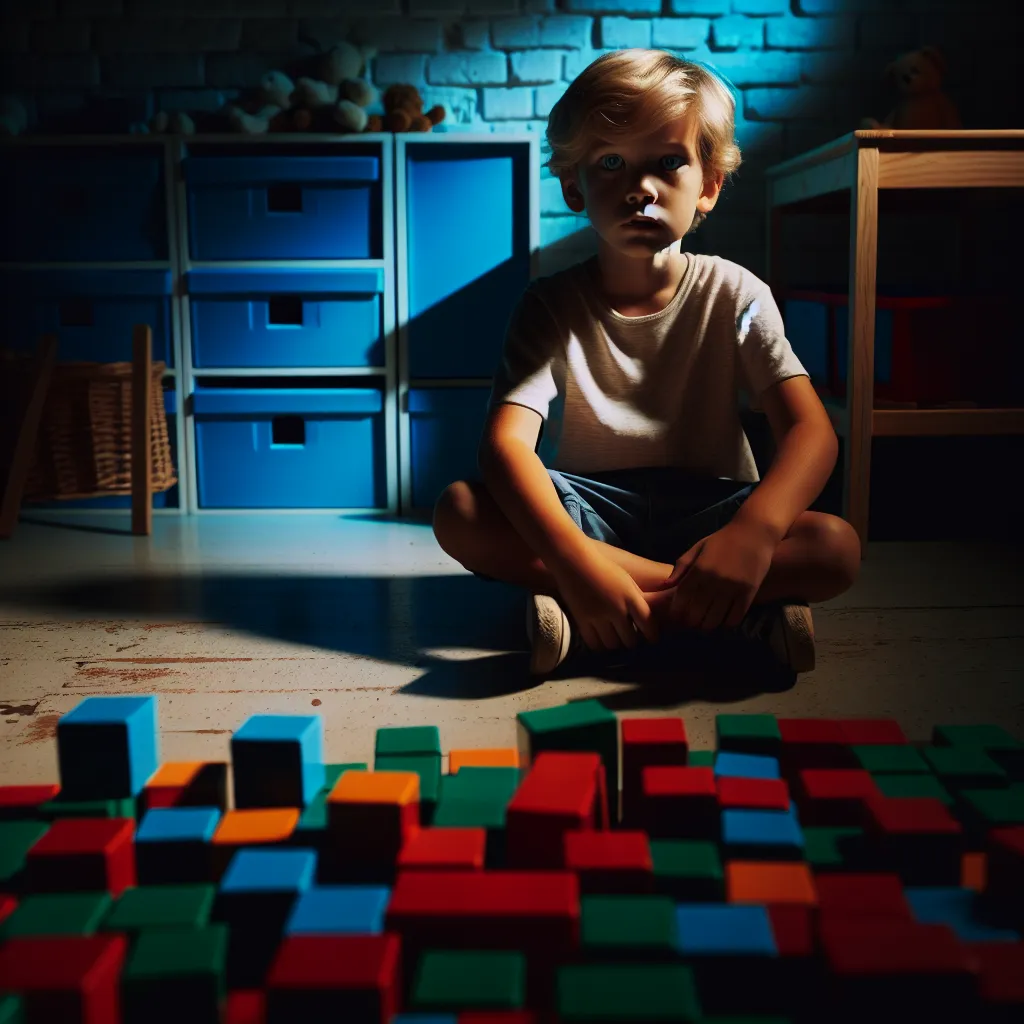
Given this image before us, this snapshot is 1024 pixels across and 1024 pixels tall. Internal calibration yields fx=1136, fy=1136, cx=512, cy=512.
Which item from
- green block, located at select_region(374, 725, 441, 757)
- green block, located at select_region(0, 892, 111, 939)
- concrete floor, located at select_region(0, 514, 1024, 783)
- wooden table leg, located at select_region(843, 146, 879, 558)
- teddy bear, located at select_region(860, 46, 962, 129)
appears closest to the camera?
green block, located at select_region(0, 892, 111, 939)

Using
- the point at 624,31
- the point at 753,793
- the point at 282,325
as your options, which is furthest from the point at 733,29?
the point at 753,793

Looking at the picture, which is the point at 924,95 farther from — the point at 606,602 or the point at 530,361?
the point at 606,602

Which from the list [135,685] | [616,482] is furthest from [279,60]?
[135,685]

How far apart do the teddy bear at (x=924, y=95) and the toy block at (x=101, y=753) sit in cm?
209

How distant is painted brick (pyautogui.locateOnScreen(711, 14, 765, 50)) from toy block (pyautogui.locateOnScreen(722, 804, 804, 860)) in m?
2.38

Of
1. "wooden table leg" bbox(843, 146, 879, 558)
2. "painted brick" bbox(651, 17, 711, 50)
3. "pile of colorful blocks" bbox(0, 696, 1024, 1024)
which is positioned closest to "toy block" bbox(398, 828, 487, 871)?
"pile of colorful blocks" bbox(0, 696, 1024, 1024)

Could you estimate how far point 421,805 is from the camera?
2.60 ft

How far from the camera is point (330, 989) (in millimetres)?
526

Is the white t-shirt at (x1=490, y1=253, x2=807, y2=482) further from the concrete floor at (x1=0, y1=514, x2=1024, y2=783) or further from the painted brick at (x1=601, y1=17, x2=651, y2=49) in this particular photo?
the painted brick at (x1=601, y1=17, x2=651, y2=49)

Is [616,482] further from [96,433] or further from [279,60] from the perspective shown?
[279,60]

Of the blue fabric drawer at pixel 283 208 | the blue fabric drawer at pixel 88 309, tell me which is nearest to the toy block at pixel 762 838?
the blue fabric drawer at pixel 283 208

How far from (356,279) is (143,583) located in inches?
36.3

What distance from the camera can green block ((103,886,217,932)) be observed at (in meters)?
0.62

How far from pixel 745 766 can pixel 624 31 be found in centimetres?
229
